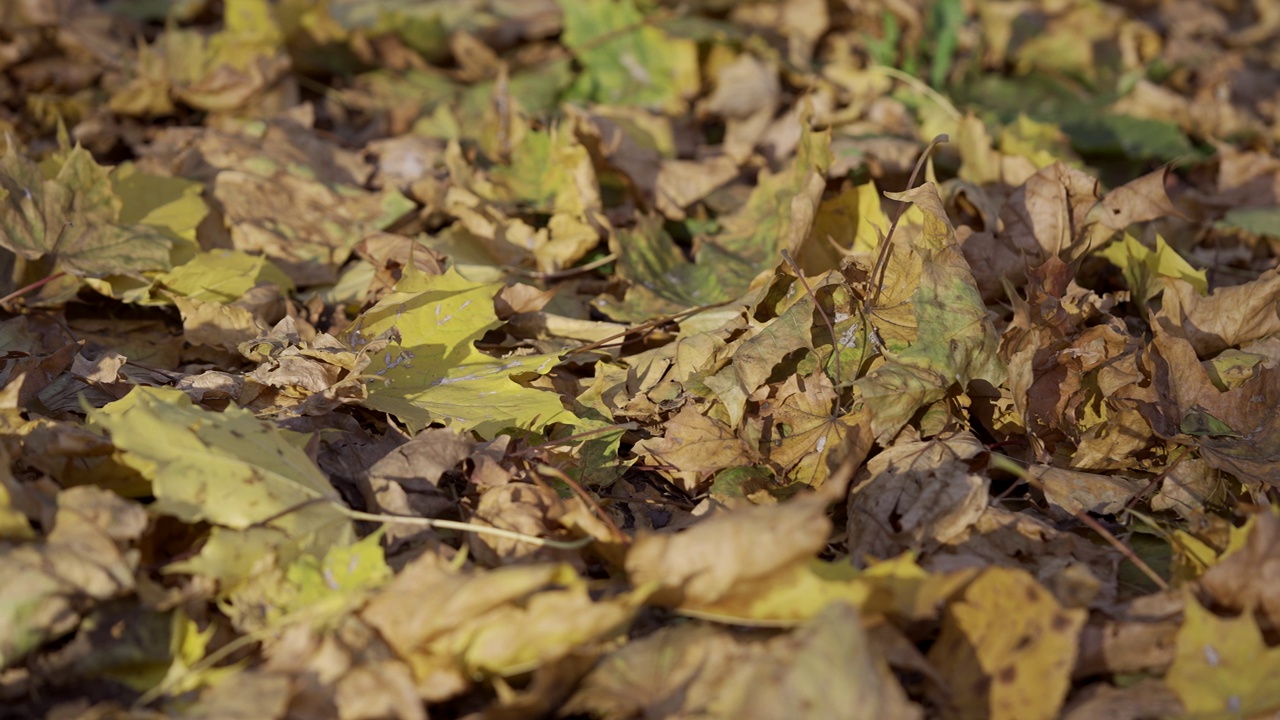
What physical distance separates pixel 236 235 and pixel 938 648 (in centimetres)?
185

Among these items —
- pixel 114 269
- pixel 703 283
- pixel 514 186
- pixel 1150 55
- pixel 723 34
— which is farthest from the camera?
pixel 1150 55

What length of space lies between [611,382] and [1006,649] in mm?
889

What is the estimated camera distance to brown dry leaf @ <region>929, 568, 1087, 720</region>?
3.92ft

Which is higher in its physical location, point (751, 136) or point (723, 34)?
point (723, 34)

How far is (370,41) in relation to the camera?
10.4 ft

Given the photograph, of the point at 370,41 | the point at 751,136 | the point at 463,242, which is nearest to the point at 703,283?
the point at 463,242

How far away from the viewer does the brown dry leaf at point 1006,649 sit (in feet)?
3.92

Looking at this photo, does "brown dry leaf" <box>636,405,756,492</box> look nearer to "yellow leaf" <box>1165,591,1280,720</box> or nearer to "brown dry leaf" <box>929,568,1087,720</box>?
"brown dry leaf" <box>929,568,1087,720</box>

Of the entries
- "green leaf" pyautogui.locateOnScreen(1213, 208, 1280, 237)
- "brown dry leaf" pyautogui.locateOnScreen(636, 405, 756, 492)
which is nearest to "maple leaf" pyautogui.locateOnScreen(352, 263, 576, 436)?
"brown dry leaf" pyautogui.locateOnScreen(636, 405, 756, 492)

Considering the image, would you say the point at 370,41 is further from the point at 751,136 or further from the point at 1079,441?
the point at 1079,441

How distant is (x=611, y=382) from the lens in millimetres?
1879

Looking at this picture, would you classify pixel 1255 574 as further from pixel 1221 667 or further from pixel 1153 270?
pixel 1153 270

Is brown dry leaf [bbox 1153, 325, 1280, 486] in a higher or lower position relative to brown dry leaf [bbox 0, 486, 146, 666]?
lower

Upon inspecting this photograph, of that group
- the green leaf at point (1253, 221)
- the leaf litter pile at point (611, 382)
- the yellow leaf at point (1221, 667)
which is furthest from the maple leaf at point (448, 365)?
the green leaf at point (1253, 221)
